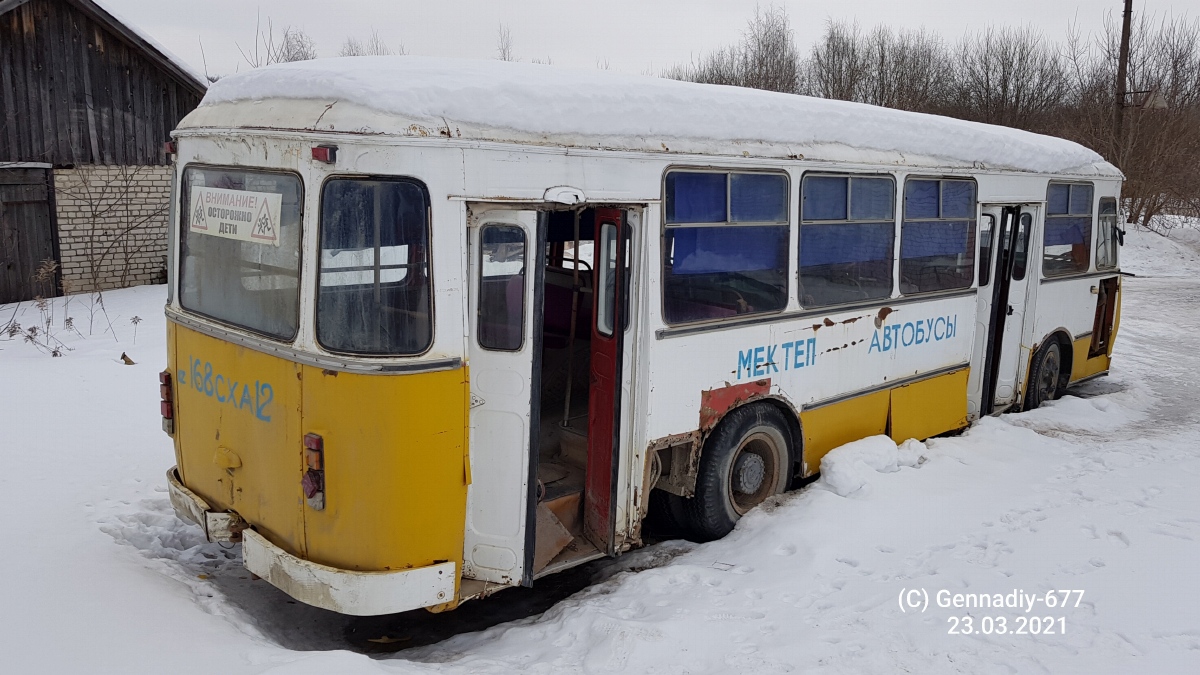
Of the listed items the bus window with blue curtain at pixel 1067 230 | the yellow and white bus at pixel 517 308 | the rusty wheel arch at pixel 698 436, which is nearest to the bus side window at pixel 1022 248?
the bus window with blue curtain at pixel 1067 230

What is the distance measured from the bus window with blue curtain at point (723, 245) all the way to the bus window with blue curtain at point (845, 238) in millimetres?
287

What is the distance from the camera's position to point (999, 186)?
8.09 meters

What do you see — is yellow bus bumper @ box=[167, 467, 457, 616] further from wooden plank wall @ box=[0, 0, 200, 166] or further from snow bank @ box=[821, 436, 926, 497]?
wooden plank wall @ box=[0, 0, 200, 166]

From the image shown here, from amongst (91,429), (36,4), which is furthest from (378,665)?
(36,4)

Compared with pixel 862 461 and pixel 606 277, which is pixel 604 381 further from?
pixel 862 461

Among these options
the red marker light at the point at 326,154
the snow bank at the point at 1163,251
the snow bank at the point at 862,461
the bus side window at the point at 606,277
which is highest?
the red marker light at the point at 326,154

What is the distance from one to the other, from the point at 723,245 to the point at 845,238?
1335 mm

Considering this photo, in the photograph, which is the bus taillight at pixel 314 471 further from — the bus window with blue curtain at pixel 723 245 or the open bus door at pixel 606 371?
the bus window with blue curtain at pixel 723 245

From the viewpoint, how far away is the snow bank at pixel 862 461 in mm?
6398

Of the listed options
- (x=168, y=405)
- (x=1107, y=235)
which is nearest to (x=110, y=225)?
(x=168, y=405)

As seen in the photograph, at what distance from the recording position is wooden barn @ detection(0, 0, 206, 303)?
47.2ft

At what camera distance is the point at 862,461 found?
664cm

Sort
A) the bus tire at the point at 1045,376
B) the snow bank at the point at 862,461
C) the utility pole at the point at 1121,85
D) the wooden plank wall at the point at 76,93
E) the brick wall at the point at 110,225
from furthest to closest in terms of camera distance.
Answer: the utility pole at the point at 1121,85, the brick wall at the point at 110,225, the wooden plank wall at the point at 76,93, the bus tire at the point at 1045,376, the snow bank at the point at 862,461

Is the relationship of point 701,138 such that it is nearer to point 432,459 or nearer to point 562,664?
point 432,459
